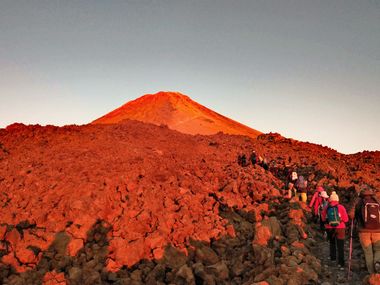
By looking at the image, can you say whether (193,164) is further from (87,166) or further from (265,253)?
(265,253)

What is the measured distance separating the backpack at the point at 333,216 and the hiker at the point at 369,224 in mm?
473

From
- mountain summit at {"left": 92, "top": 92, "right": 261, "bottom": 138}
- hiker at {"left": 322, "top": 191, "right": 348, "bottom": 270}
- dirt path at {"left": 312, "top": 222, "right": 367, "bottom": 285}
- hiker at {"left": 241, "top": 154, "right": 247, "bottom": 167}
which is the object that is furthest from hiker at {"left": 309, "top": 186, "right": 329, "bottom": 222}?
mountain summit at {"left": 92, "top": 92, "right": 261, "bottom": 138}

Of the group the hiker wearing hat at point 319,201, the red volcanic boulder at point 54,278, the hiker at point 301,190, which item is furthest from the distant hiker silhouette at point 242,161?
the red volcanic boulder at point 54,278

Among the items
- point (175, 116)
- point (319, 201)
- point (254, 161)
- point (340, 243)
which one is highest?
point (175, 116)

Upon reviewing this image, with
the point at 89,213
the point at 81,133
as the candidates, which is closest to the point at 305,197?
the point at 89,213

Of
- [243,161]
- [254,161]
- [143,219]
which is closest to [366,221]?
[143,219]

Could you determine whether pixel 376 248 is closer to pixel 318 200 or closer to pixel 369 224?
pixel 369 224

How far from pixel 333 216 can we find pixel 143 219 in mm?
4880

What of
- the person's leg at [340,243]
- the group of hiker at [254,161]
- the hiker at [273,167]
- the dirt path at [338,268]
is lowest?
the dirt path at [338,268]

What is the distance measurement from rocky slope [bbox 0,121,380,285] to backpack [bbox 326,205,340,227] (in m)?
1.03

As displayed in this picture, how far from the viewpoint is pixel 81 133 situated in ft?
58.4

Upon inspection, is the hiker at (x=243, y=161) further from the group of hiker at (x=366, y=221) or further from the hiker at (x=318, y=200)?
the group of hiker at (x=366, y=221)

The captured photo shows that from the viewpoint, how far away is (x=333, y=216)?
8.14 metres

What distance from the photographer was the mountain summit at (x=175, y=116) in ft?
132
